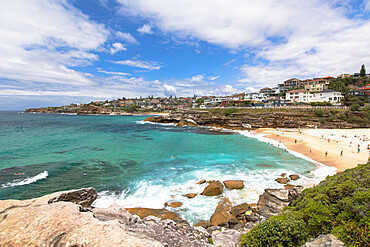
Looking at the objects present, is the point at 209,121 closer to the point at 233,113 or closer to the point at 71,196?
the point at 233,113

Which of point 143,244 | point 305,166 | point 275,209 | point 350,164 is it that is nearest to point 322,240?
point 143,244

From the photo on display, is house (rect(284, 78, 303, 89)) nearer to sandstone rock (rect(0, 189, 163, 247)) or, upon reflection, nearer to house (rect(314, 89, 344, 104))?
house (rect(314, 89, 344, 104))

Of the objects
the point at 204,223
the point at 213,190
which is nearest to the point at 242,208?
the point at 213,190

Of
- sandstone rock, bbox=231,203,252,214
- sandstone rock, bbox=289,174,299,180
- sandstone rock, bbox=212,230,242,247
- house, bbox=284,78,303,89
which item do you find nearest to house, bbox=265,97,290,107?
house, bbox=284,78,303,89

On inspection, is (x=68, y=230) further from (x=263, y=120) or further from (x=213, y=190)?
(x=263, y=120)

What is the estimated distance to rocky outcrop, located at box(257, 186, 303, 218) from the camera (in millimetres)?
11800

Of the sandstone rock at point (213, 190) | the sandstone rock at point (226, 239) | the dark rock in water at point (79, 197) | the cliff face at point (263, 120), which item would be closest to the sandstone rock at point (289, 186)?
the sandstone rock at point (213, 190)

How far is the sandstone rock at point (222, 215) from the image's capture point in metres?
11.5

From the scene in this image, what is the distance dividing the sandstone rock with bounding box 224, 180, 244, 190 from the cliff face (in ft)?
147

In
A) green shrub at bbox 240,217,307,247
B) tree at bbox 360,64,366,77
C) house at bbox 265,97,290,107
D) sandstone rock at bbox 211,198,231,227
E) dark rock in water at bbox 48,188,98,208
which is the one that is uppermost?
tree at bbox 360,64,366,77

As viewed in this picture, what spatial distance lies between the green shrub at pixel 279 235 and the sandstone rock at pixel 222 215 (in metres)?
4.99

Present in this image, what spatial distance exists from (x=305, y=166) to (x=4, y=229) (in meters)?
27.8

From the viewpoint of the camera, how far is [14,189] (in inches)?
621

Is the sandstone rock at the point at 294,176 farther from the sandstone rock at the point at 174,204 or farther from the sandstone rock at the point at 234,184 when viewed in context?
the sandstone rock at the point at 174,204
